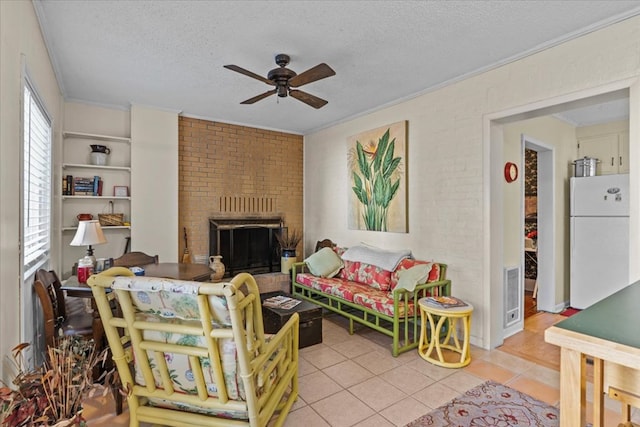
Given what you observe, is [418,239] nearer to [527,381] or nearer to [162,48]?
[527,381]

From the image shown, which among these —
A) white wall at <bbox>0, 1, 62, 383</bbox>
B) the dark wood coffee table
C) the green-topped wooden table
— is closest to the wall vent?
the dark wood coffee table

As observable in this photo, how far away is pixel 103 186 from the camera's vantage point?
4215 millimetres

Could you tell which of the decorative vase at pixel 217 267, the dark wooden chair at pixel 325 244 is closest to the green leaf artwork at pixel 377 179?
the dark wooden chair at pixel 325 244

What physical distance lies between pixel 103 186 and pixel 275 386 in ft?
12.0

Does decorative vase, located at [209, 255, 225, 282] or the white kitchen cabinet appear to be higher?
the white kitchen cabinet

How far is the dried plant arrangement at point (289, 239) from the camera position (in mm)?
5352

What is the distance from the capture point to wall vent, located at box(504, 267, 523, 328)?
11.7ft

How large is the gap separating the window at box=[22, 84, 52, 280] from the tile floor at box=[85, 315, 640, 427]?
1243 millimetres

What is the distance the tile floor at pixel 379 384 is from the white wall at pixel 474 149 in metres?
0.53

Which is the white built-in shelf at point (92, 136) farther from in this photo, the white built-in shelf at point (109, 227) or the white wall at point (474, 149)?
the white wall at point (474, 149)

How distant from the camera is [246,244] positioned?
16.8 feet

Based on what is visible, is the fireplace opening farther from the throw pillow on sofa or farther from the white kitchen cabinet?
the white kitchen cabinet

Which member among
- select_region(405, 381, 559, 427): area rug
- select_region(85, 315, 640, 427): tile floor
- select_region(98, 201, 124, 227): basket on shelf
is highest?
select_region(98, 201, 124, 227): basket on shelf

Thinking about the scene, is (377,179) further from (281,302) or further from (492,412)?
(492,412)
